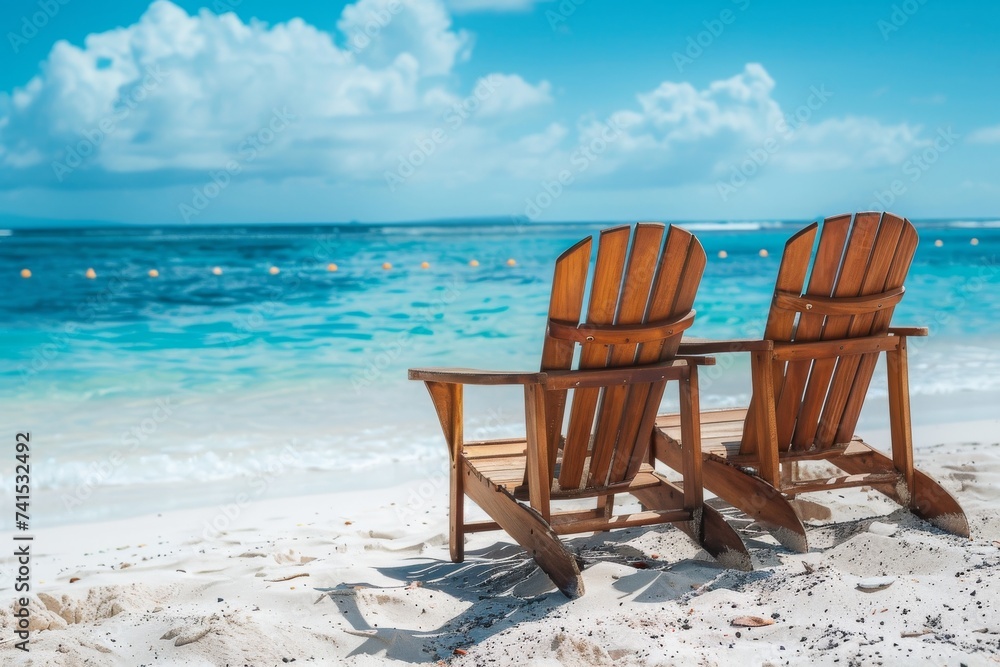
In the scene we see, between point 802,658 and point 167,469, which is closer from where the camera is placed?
point 802,658

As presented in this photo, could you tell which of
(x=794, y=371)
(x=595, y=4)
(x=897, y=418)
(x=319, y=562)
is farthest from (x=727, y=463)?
(x=595, y=4)

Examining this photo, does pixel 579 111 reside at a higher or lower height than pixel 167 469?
higher

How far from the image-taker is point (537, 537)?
8.50 feet

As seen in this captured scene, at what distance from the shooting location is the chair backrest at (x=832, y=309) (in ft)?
9.45

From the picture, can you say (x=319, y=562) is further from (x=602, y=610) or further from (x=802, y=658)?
(x=802, y=658)

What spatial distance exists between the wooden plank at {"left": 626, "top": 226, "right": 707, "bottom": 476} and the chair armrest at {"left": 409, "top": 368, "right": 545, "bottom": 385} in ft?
1.42

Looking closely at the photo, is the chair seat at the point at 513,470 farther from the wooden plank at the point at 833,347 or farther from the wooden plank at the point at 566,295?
the wooden plank at the point at 833,347

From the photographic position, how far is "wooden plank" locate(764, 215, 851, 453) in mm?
2869

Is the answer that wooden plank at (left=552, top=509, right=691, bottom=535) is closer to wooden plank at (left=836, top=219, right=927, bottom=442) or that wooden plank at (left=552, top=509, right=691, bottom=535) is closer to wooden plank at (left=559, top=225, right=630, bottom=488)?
wooden plank at (left=559, top=225, right=630, bottom=488)

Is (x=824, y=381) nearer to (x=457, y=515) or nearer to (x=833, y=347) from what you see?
(x=833, y=347)

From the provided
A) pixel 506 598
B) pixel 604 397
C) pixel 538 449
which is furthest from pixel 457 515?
pixel 604 397

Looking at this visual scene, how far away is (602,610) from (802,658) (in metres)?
0.59

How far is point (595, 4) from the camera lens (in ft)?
119

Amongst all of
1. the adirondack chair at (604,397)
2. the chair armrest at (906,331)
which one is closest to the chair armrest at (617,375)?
the adirondack chair at (604,397)
